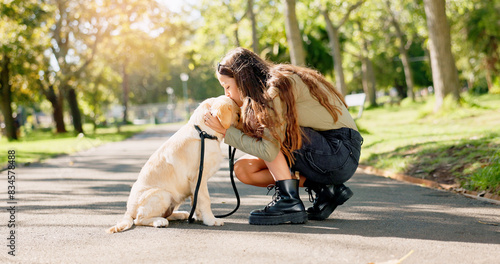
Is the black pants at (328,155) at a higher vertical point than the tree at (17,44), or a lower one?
lower

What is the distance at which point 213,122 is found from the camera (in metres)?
3.98

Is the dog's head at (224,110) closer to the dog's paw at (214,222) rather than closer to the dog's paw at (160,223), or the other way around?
the dog's paw at (214,222)

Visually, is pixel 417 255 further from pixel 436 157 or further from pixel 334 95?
pixel 436 157

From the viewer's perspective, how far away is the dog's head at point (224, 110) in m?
3.97

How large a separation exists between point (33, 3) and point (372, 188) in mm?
22385

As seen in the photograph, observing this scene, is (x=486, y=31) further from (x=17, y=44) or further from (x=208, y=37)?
(x=17, y=44)

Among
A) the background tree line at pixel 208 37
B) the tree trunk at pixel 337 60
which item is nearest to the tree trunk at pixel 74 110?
the background tree line at pixel 208 37

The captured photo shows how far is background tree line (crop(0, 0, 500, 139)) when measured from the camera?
21.0 m

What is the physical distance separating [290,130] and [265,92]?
0.39 metres

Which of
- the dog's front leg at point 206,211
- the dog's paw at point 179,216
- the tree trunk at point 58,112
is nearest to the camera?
the dog's front leg at point 206,211

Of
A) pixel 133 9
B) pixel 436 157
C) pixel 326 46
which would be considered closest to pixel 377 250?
pixel 436 157

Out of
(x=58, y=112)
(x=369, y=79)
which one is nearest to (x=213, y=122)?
(x=58, y=112)

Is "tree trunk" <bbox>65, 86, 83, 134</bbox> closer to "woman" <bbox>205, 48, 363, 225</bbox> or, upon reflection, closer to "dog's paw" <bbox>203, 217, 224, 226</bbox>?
"dog's paw" <bbox>203, 217, 224, 226</bbox>

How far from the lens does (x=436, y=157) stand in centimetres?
738
